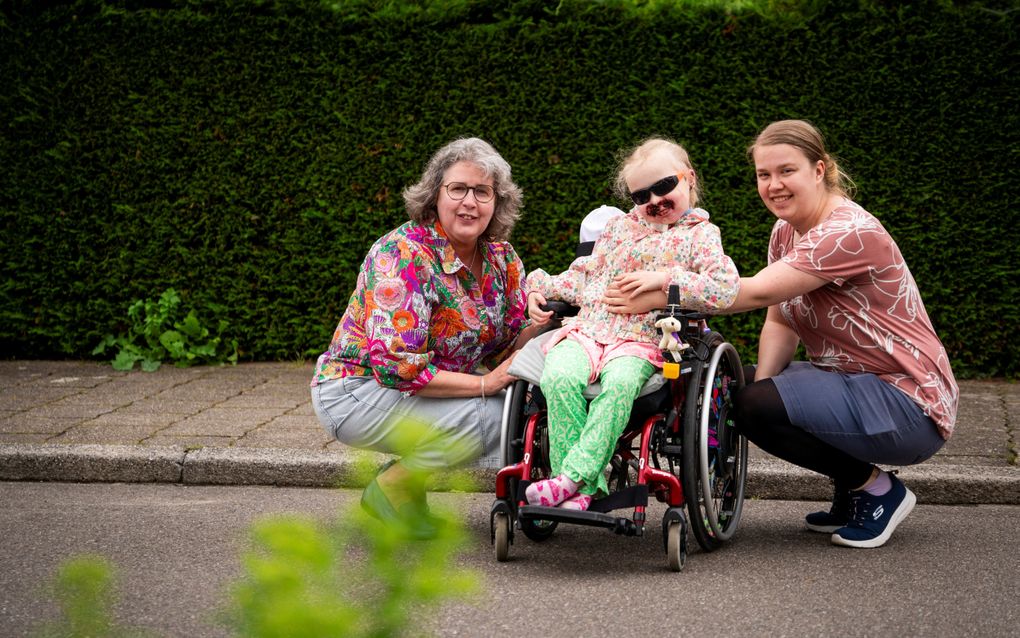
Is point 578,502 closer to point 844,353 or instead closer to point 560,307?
point 560,307

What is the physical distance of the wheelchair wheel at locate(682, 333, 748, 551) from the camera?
11.3ft

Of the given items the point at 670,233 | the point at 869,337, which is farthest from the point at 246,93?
the point at 869,337

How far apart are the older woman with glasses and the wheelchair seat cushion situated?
0.59ft

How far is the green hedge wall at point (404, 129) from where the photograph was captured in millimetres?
6992

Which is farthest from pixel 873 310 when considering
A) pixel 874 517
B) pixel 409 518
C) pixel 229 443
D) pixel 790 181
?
pixel 229 443

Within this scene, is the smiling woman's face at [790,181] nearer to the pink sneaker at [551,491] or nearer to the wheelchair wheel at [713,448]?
the wheelchair wheel at [713,448]

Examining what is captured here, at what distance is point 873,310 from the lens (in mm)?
3756

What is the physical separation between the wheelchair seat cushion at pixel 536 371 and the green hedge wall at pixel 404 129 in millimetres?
3596

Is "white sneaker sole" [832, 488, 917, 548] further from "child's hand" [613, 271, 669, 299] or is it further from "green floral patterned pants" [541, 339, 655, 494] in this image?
"child's hand" [613, 271, 669, 299]

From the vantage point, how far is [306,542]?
91 centimetres

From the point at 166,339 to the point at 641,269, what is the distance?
16.5ft

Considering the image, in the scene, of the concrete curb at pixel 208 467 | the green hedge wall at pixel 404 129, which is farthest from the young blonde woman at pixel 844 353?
the green hedge wall at pixel 404 129

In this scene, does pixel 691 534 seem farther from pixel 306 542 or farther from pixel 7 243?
pixel 7 243

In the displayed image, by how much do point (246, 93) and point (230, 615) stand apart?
23.5 feet
